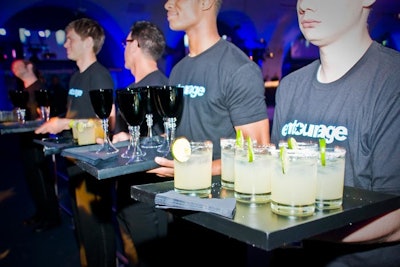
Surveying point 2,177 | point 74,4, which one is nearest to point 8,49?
point 74,4

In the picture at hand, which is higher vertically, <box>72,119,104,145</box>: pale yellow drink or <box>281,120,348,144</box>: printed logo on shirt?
<box>281,120,348,144</box>: printed logo on shirt

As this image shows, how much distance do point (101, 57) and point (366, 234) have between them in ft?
32.6

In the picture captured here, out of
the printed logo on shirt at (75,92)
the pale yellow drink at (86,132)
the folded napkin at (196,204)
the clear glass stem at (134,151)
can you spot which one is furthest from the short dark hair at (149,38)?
the folded napkin at (196,204)

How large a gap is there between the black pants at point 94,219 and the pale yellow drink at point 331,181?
83.2 inches

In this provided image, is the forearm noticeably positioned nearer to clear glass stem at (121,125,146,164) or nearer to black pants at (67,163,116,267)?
clear glass stem at (121,125,146,164)

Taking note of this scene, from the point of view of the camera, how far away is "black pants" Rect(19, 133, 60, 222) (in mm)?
4254

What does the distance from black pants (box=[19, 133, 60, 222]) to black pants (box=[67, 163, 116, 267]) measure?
4.54 feet

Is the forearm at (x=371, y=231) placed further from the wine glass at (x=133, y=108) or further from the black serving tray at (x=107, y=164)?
the wine glass at (x=133, y=108)

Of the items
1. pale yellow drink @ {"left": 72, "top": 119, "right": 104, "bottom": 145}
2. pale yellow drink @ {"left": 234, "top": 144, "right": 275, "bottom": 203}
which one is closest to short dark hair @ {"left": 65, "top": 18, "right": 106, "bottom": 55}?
pale yellow drink @ {"left": 72, "top": 119, "right": 104, "bottom": 145}

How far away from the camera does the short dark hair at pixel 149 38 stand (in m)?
3.05

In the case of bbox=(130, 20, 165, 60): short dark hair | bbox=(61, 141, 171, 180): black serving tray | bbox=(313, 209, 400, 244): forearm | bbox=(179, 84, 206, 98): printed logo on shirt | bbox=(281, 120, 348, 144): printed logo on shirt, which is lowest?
bbox=(313, 209, 400, 244): forearm

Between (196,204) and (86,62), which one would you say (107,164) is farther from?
(86,62)

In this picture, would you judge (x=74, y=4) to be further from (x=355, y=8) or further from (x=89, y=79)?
(x=355, y=8)

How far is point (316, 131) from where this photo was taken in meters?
1.42
